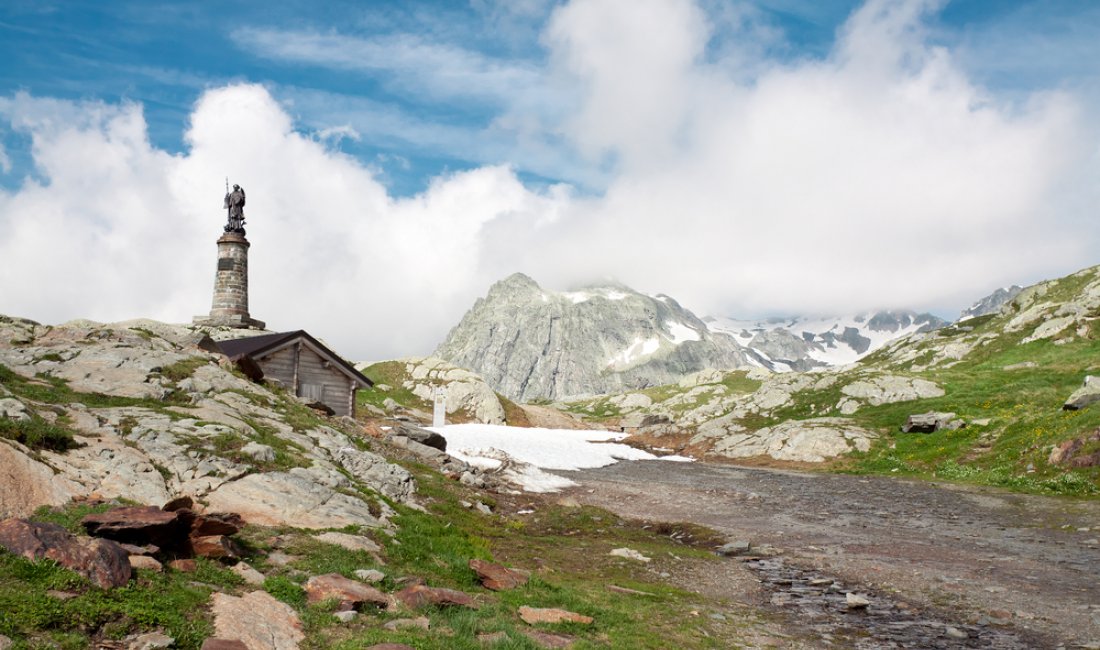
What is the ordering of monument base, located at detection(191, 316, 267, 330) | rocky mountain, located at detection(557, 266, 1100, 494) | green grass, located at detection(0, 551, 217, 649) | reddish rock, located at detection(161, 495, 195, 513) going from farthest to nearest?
1. monument base, located at detection(191, 316, 267, 330)
2. rocky mountain, located at detection(557, 266, 1100, 494)
3. reddish rock, located at detection(161, 495, 195, 513)
4. green grass, located at detection(0, 551, 217, 649)

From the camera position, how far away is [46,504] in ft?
41.1

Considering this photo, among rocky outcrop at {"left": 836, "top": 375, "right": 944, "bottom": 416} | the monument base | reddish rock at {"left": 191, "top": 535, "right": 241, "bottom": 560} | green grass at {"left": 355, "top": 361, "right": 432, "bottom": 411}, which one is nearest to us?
reddish rock at {"left": 191, "top": 535, "right": 241, "bottom": 560}

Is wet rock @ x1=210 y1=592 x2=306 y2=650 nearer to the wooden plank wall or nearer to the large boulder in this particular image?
the wooden plank wall

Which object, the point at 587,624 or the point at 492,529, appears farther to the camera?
the point at 492,529

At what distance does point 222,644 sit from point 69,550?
322 cm

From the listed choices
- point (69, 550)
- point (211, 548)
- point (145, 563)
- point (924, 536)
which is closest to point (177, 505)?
point (211, 548)

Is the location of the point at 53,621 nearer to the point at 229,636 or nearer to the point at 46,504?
the point at 229,636

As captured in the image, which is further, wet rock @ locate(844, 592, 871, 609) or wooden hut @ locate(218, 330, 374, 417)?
wooden hut @ locate(218, 330, 374, 417)

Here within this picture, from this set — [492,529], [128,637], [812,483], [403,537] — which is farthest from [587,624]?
[812,483]

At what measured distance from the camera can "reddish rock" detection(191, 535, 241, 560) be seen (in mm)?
12602

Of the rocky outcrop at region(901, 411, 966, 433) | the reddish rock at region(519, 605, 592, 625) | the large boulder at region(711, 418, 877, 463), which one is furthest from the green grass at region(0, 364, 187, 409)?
the rocky outcrop at region(901, 411, 966, 433)

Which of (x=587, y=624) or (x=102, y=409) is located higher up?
(x=102, y=409)

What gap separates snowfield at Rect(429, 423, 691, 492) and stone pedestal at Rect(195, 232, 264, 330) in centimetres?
2370

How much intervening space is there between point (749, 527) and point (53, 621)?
25.9m
